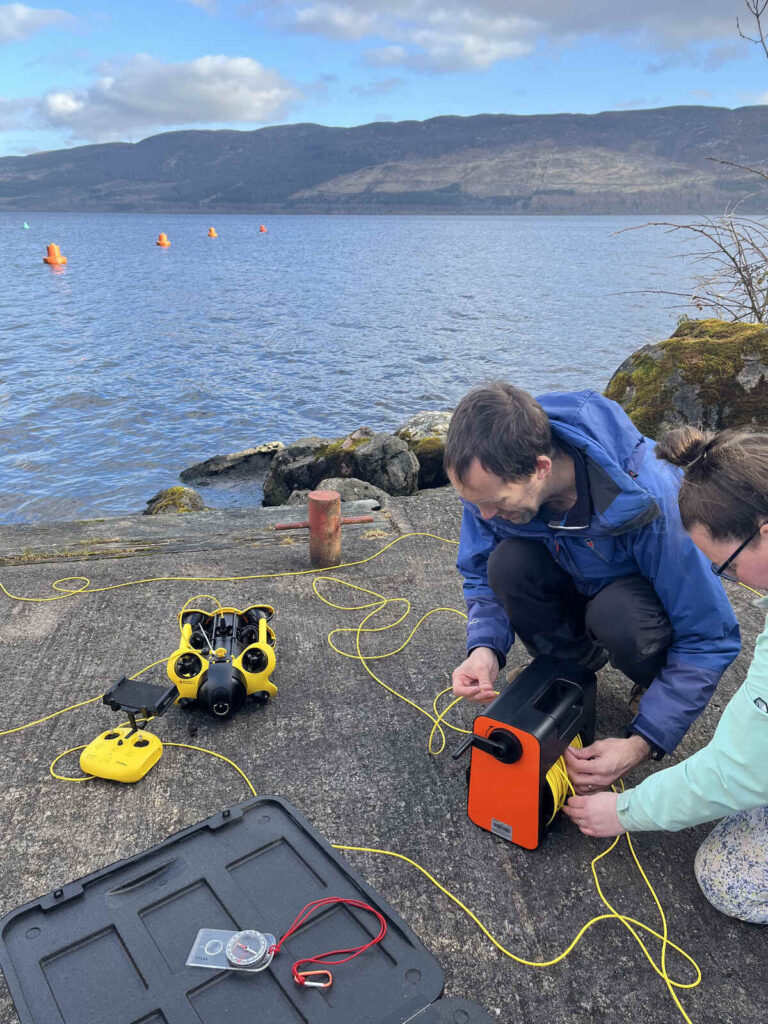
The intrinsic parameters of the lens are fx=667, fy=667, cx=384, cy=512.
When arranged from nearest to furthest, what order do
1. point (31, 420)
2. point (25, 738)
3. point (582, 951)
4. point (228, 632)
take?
point (582, 951) → point (25, 738) → point (228, 632) → point (31, 420)

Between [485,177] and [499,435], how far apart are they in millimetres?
186369

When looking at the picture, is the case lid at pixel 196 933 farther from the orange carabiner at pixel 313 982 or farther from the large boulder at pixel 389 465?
the large boulder at pixel 389 465

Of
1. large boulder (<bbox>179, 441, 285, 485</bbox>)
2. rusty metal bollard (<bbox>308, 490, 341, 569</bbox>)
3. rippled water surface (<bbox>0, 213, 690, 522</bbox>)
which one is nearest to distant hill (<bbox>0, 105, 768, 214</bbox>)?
rippled water surface (<bbox>0, 213, 690, 522</bbox>)

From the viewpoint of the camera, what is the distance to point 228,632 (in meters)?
3.04

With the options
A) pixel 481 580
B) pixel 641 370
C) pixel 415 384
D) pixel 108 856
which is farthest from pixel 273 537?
pixel 415 384

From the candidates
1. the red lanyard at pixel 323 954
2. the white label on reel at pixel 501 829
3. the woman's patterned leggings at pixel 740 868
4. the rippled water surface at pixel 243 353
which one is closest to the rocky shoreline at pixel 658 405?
the woman's patterned leggings at pixel 740 868

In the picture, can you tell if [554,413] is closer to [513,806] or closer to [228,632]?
[513,806]

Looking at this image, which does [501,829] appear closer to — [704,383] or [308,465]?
[704,383]

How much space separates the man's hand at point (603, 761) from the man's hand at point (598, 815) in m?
0.09

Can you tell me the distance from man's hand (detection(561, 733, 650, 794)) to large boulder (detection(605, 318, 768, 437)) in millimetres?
3507

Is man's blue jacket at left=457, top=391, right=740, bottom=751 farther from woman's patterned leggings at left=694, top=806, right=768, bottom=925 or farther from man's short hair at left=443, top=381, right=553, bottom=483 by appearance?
woman's patterned leggings at left=694, top=806, right=768, bottom=925

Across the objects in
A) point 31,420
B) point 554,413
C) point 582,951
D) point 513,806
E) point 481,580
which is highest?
point 554,413

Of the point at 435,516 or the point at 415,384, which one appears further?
the point at 415,384

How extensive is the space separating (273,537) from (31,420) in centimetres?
1107
